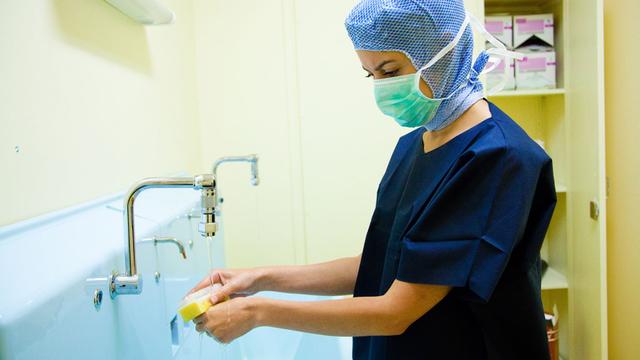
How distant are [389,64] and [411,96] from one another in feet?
0.24

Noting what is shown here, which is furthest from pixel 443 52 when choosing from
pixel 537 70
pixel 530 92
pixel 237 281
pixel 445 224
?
pixel 537 70

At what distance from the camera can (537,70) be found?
2148 millimetres

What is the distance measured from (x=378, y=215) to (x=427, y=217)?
0.24m

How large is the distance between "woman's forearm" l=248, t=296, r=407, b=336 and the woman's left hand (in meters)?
0.02

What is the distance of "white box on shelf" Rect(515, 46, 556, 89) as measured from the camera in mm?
2145

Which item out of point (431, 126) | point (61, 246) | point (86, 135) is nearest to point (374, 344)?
point (431, 126)

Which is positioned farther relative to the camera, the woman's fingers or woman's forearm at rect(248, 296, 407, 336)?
the woman's fingers

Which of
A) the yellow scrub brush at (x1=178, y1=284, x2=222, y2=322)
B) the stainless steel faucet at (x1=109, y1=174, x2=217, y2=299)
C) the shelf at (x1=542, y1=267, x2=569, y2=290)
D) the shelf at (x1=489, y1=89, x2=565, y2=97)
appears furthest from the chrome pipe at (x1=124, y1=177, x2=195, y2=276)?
the shelf at (x1=542, y1=267, x2=569, y2=290)

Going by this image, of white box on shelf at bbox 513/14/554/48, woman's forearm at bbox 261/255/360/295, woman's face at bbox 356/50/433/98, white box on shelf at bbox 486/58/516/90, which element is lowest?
woman's forearm at bbox 261/255/360/295

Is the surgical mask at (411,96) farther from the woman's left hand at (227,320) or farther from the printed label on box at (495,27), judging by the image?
the printed label on box at (495,27)

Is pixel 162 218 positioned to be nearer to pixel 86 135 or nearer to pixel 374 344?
pixel 86 135

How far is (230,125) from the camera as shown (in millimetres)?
2145

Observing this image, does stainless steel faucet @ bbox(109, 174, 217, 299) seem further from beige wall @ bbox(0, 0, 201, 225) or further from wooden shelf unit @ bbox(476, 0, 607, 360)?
wooden shelf unit @ bbox(476, 0, 607, 360)

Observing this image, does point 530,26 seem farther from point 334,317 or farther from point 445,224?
point 334,317
